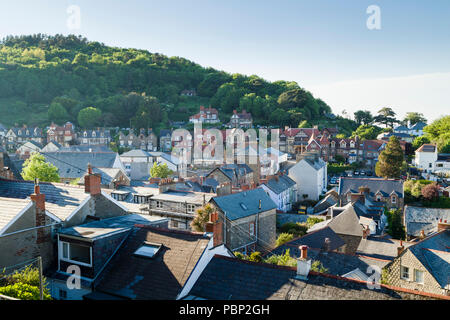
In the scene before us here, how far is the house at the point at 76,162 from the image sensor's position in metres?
41.8

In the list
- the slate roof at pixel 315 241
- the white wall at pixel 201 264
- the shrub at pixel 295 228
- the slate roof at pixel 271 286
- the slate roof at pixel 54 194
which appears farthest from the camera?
the shrub at pixel 295 228

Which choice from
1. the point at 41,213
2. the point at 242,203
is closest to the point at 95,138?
the point at 242,203

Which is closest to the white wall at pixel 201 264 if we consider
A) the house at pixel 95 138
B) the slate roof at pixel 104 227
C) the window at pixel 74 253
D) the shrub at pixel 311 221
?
the slate roof at pixel 104 227

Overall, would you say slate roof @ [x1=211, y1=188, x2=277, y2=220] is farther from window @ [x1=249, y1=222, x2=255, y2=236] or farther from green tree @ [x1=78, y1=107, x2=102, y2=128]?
green tree @ [x1=78, y1=107, x2=102, y2=128]

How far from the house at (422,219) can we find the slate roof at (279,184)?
13.2m

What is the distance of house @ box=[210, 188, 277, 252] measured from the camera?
23.6m

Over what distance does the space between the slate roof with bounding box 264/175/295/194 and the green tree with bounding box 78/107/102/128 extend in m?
69.2

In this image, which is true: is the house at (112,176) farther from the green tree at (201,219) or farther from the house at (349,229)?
the house at (349,229)

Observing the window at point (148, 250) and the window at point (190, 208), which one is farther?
the window at point (190, 208)

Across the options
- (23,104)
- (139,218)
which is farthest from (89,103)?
(139,218)

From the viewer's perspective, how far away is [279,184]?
42562 mm

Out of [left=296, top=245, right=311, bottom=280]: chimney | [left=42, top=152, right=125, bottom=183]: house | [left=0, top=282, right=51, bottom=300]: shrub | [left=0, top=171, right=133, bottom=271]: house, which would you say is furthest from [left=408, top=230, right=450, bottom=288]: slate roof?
[left=42, top=152, right=125, bottom=183]: house
